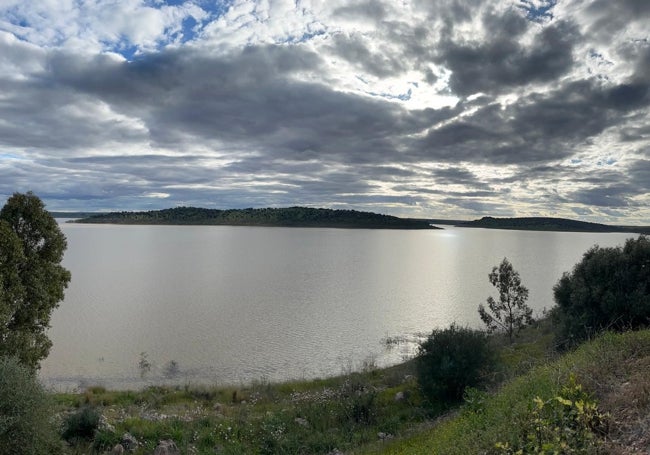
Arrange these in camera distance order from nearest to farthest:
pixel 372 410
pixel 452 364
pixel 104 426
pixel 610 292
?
pixel 104 426 < pixel 372 410 < pixel 452 364 < pixel 610 292

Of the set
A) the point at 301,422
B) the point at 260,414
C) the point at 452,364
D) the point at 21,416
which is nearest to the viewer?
the point at 21,416

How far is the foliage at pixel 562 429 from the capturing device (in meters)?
6.85

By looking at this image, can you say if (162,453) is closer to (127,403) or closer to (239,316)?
(127,403)

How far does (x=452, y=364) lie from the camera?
2167 centimetres

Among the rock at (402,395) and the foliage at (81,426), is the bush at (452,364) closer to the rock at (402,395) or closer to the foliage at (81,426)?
the rock at (402,395)

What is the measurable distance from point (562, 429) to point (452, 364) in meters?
14.7

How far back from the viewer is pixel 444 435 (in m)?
11.8

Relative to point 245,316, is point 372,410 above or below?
above

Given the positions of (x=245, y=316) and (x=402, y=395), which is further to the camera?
(x=245, y=316)

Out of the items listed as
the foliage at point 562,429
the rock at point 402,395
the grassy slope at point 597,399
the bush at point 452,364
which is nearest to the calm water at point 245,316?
the rock at point 402,395

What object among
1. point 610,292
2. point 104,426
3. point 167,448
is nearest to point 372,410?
point 167,448

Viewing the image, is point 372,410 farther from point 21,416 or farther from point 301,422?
point 21,416

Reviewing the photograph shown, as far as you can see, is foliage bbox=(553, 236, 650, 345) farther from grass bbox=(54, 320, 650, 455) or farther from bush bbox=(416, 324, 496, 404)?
bush bbox=(416, 324, 496, 404)

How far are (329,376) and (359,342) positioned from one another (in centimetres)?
846
